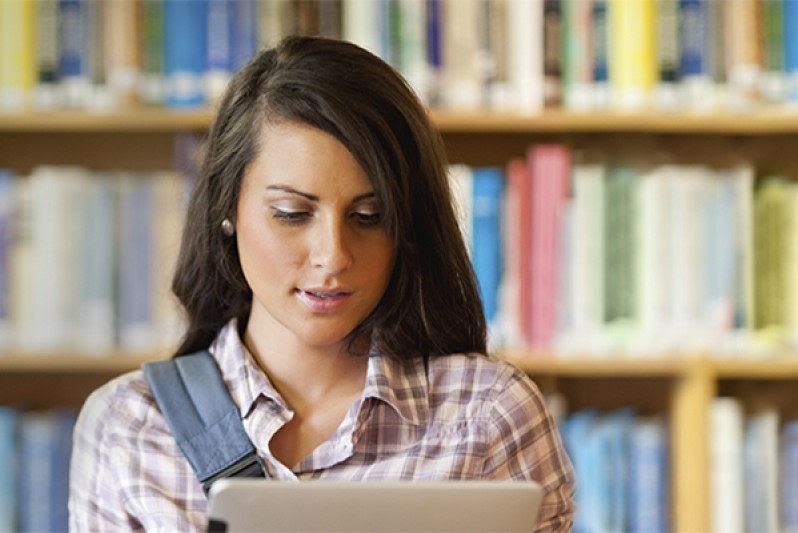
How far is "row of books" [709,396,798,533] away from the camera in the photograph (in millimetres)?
2279

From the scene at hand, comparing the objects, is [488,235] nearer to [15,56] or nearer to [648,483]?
[648,483]

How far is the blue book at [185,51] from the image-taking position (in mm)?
2244

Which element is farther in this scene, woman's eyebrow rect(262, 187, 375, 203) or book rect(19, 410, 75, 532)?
book rect(19, 410, 75, 532)

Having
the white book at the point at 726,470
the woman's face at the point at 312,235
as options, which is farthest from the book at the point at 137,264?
the white book at the point at 726,470

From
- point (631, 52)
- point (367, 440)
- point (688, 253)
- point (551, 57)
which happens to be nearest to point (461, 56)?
point (551, 57)

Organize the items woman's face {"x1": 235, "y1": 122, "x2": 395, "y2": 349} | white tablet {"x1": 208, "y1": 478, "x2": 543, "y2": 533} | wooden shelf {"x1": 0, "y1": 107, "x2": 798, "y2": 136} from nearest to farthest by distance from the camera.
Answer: white tablet {"x1": 208, "y1": 478, "x2": 543, "y2": 533} < woman's face {"x1": 235, "y1": 122, "x2": 395, "y2": 349} < wooden shelf {"x1": 0, "y1": 107, "x2": 798, "y2": 136}

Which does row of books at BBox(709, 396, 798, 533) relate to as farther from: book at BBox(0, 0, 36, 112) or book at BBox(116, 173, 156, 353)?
book at BBox(0, 0, 36, 112)

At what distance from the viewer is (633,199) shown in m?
2.28

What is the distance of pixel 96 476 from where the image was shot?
146cm

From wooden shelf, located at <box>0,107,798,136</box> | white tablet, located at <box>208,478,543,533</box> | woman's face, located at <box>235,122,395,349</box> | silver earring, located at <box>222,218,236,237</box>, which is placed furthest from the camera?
wooden shelf, located at <box>0,107,798,136</box>

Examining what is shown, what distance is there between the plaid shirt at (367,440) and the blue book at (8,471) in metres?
0.82

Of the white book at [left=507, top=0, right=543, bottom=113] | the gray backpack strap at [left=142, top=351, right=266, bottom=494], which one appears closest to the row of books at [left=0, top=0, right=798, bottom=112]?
the white book at [left=507, top=0, right=543, bottom=113]

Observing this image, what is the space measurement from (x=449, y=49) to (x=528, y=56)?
137 mm

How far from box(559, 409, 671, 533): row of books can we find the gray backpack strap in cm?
99
